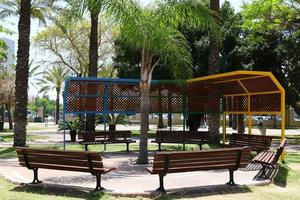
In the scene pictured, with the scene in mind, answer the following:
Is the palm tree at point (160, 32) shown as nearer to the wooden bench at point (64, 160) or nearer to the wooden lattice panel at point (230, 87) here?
the wooden bench at point (64, 160)

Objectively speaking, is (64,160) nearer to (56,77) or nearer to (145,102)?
(145,102)

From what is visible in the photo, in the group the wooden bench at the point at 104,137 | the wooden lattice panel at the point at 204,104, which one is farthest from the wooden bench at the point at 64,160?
the wooden lattice panel at the point at 204,104

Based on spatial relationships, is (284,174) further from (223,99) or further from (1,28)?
A: (1,28)

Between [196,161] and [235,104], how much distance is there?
30.9 feet

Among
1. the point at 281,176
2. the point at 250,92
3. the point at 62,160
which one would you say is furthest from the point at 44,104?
the point at 62,160

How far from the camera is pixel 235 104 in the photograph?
1794 centimetres

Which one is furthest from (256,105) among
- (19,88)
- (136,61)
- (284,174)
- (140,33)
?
(136,61)

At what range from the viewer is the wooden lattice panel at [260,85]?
46.5 feet

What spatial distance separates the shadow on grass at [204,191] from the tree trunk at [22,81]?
1022cm

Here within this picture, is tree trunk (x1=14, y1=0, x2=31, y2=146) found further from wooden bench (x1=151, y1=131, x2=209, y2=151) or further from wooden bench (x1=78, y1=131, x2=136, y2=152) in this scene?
wooden bench (x1=151, y1=131, x2=209, y2=151)

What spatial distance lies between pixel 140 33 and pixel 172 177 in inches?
149

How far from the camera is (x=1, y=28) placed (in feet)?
55.2

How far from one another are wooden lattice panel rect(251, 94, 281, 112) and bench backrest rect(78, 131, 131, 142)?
4.98m

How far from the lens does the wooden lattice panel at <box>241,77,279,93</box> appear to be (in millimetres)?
14164
